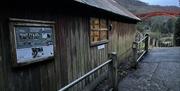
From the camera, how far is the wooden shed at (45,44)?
12.7ft

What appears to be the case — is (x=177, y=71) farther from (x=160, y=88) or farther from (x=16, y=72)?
(x=16, y=72)

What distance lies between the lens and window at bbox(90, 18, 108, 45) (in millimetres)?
7883

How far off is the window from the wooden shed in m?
0.03

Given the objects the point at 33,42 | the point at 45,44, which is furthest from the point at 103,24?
the point at 33,42

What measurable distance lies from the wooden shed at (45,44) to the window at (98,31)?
32mm

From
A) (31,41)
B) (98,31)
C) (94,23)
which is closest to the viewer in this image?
(31,41)

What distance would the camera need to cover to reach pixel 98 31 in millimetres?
8406

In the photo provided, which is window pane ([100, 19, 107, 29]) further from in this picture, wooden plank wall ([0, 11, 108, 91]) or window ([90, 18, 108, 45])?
wooden plank wall ([0, 11, 108, 91])

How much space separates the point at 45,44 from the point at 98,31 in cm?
378

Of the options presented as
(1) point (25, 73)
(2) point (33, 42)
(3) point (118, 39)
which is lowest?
(1) point (25, 73)

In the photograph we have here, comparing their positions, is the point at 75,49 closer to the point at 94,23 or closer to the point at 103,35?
the point at 94,23

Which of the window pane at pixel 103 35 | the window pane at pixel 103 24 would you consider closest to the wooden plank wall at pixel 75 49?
the window pane at pixel 103 35

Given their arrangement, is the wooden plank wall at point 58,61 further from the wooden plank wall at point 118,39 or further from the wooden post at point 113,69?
the wooden plank wall at point 118,39

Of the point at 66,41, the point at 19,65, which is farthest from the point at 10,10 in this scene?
the point at 66,41
